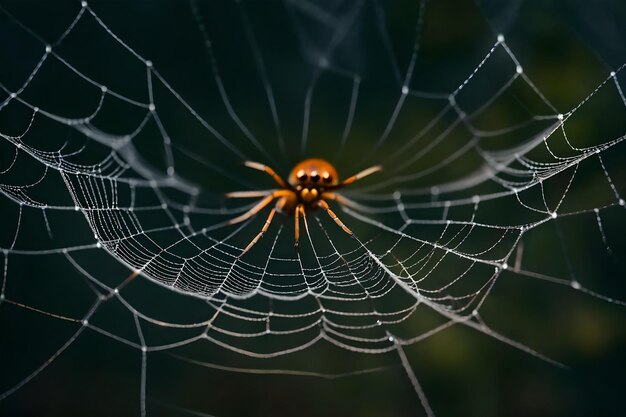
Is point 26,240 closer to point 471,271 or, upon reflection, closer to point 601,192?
point 471,271

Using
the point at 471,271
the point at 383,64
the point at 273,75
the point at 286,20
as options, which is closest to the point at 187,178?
the point at 273,75

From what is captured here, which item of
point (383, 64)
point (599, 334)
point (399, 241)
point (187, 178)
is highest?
point (383, 64)

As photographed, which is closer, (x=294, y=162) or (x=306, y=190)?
(x=306, y=190)

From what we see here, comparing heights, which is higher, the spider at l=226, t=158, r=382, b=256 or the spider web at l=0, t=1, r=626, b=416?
the spider web at l=0, t=1, r=626, b=416

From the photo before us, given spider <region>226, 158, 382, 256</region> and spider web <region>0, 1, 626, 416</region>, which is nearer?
spider <region>226, 158, 382, 256</region>

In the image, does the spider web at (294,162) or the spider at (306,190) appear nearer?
the spider at (306,190)

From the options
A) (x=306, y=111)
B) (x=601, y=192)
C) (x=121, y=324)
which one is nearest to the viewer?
(x=601, y=192)

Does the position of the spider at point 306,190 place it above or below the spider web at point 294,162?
below

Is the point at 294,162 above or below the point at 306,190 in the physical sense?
above
